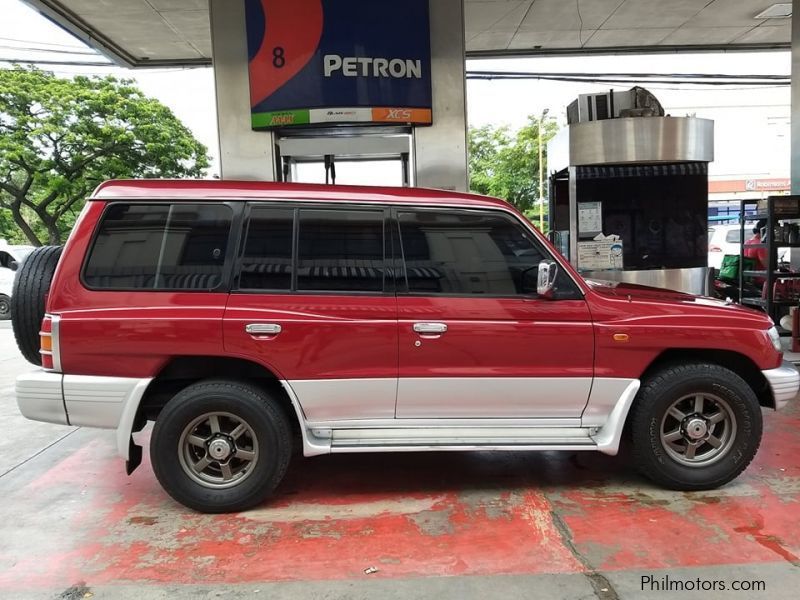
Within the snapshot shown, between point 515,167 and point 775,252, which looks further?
point 515,167

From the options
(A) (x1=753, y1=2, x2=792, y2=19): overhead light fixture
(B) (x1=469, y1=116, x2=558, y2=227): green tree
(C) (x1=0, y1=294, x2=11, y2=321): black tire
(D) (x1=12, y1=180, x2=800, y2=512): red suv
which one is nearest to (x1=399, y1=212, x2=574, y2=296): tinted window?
(D) (x1=12, y1=180, x2=800, y2=512): red suv

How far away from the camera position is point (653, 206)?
351 inches

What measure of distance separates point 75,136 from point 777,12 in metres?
22.2

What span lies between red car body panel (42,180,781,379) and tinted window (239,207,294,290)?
95mm

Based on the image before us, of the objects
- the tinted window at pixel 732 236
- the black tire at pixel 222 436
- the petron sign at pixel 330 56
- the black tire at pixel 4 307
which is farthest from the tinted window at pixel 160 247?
the tinted window at pixel 732 236

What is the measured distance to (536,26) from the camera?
10.3 meters

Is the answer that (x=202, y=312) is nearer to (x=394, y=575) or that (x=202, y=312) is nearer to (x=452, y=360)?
(x=452, y=360)

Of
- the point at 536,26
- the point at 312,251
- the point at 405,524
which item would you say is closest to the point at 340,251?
the point at 312,251

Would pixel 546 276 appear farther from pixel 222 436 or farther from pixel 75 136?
pixel 75 136

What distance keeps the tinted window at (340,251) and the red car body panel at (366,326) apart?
0.09 meters

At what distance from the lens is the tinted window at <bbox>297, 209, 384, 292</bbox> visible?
390cm

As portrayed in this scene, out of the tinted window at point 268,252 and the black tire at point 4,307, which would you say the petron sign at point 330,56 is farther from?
the black tire at point 4,307

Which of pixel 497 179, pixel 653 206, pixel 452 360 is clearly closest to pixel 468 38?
pixel 653 206

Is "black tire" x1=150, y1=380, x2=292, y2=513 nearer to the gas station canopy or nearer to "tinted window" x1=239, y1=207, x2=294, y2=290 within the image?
"tinted window" x1=239, y1=207, x2=294, y2=290
